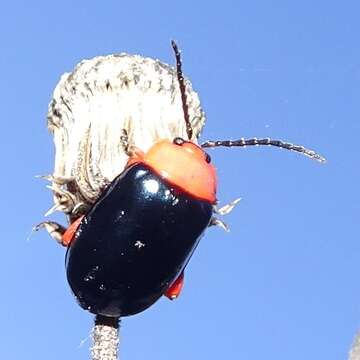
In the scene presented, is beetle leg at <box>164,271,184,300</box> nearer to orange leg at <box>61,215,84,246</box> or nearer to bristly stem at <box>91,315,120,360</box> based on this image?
orange leg at <box>61,215,84,246</box>

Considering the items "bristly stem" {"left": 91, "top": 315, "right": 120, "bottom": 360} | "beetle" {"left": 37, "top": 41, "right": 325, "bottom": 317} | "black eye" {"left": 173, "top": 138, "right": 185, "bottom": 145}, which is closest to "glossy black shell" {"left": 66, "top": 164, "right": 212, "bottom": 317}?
"beetle" {"left": 37, "top": 41, "right": 325, "bottom": 317}

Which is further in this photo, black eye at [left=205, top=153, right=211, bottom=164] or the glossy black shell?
black eye at [left=205, top=153, right=211, bottom=164]

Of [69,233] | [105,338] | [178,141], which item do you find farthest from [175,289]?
[105,338]

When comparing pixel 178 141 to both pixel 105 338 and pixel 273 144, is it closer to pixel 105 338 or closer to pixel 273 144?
pixel 273 144

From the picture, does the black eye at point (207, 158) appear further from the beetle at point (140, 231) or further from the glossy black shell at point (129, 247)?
the glossy black shell at point (129, 247)

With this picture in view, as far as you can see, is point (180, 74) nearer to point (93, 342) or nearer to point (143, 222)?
point (143, 222)

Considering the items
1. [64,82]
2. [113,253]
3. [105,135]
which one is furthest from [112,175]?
[64,82]

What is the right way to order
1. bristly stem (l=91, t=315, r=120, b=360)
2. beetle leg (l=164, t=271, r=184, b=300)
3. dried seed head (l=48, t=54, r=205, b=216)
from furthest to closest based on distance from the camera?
dried seed head (l=48, t=54, r=205, b=216) → beetle leg (l=164, t=271, r=184, b=300) → bristly stem (l=91, t=315, r=120, b=360)
